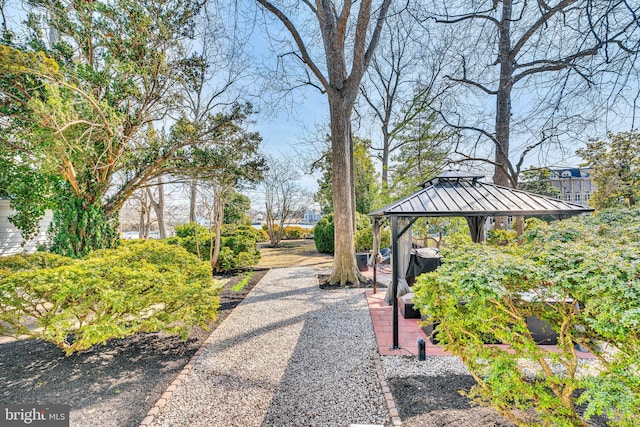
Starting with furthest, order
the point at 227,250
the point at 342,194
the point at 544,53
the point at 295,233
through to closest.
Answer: the point at 295,233 < the point at 227,250 < the point at 342,194 < the point at 544,53

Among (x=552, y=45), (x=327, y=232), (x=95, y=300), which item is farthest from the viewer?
(x=327, y=232)

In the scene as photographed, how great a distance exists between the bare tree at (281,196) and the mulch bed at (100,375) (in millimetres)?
14461

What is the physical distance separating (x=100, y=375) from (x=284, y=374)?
2325 mm

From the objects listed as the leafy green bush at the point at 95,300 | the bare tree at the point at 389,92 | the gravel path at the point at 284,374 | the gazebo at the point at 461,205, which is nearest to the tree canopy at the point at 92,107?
the leafy green bush at the point at 95,300

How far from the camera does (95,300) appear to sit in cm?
326

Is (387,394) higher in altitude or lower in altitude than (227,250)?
lower

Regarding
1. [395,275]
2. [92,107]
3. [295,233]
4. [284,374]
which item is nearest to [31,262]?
[92,107]

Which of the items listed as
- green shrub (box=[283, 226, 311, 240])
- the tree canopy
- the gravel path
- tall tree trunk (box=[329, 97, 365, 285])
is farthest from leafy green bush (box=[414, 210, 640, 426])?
green shrub (box=[283, 226, 311, 240])

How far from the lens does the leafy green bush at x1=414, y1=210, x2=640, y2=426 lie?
1.52m

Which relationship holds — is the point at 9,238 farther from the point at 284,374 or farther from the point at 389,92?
the point at 389,92

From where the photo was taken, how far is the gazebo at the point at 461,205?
13.8ft

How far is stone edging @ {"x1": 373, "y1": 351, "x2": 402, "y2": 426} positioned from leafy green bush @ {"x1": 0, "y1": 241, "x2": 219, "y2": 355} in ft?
8.23

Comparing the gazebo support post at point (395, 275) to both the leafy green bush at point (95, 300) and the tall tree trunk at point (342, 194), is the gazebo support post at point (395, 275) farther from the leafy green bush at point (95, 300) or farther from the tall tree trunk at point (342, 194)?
the tall tree trunk at point (342, 194)

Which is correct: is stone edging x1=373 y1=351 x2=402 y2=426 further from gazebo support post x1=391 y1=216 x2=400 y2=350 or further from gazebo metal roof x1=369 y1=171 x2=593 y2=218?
gazebo metal roof x1=369 y1=171 x2=593 y2=218
